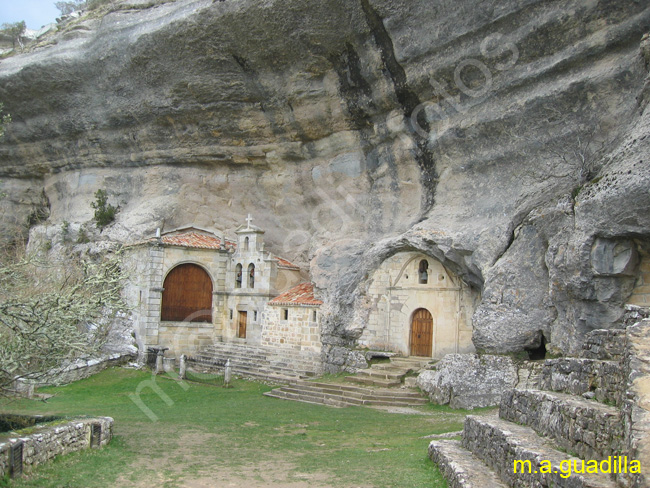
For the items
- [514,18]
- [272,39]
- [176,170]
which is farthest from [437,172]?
[176,170]

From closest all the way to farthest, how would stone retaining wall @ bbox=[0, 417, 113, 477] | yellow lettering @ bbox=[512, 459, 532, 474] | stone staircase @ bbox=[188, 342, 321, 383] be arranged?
yellow lettering @ bbox=[512, 459, 532, 474], stone retaining wall @ bbox=[0, 417, 113, 477], stone staircase @ bbox=[188, 342, 321, 383]

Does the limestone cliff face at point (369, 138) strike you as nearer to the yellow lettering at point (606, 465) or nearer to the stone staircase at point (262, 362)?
the stone staircase at point (262, 362)

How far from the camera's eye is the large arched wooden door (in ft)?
69.3

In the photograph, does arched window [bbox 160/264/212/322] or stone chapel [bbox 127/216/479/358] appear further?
arched window [bbox 160/264/212/322]

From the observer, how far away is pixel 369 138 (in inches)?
936

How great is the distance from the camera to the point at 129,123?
2938 centimetres

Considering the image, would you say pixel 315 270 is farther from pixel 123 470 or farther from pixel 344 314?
pixel 123 470

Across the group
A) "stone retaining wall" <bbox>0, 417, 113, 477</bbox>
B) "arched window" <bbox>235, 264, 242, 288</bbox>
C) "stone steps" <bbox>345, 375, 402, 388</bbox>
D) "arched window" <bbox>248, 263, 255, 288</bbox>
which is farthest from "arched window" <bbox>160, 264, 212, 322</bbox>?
"stone retaining wall" <bbox>0, 417, 113, 477</bbox>

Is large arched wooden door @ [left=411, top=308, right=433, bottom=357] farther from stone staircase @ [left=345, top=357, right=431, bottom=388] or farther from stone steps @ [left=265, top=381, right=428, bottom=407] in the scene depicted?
stone steps @ [left=265, top=381, right=428, bottom=407]

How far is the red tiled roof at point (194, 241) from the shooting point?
27.2 m

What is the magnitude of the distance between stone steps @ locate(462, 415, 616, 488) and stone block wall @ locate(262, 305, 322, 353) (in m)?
13.8

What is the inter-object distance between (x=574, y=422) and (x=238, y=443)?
7852 millimetres

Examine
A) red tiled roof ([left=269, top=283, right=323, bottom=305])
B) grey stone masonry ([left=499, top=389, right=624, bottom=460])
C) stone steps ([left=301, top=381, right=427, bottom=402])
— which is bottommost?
stone steps ([left=301, top=381, right=427, bottom=402])

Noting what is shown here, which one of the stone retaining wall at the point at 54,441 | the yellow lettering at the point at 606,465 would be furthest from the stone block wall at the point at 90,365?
the yellow lettering at the point at 606,465
